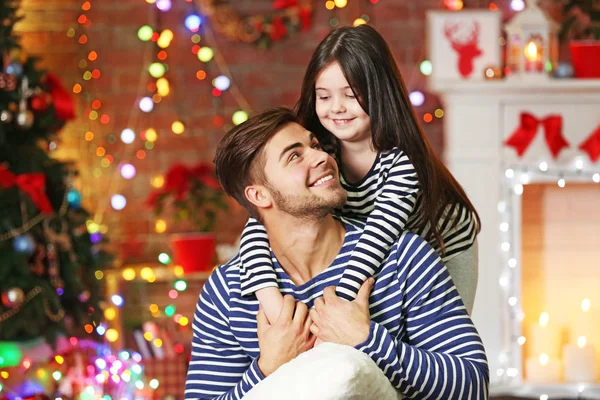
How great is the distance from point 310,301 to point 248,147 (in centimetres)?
33

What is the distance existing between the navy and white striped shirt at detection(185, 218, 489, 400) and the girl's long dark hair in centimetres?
20

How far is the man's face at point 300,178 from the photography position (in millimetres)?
1736

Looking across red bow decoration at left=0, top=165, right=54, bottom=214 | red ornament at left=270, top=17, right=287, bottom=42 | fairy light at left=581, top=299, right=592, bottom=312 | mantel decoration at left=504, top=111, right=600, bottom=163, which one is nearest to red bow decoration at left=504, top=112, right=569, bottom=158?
mantel decoration at left=504, top=111, right=600, bottom=163

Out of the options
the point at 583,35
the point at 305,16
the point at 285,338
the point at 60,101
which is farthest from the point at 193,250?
the point at 285,338

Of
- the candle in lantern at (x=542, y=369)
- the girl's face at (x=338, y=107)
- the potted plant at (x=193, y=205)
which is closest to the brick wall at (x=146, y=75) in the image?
the potted plant at (x=193, y=205)

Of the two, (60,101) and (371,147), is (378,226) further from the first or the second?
(60,101)

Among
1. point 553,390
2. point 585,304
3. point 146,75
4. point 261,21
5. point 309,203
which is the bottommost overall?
point 553,390

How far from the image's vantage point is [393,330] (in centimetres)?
171

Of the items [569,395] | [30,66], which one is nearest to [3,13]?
[30,66]

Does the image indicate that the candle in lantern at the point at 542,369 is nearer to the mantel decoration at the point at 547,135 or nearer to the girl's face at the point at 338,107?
the mantel decoration at the point at 547,135

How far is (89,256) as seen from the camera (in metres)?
3.68

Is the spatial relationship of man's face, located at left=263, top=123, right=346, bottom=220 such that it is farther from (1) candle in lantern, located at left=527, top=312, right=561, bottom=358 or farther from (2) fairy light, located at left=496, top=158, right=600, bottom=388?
(1) candle in lantern, located at left=527, top=312, right=561, bottom=358

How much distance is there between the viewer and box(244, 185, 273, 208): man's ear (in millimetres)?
1791

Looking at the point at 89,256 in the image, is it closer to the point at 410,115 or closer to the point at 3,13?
the point at 3,13
